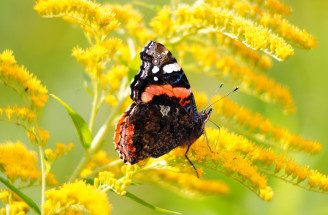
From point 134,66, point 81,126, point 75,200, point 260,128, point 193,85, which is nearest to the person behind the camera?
Result: point 75,200

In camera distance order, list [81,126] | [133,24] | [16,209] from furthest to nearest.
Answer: [133,24]
[81,126]
[16,209]

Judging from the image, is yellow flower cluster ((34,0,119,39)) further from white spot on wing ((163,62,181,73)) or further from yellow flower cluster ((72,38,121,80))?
white spot on wing ((163,62,181,73))

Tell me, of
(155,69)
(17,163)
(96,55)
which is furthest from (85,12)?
(17,163)

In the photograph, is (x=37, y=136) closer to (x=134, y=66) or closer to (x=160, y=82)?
(x=134, y=66)

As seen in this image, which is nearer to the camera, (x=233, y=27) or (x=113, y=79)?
(x=233, y=27)

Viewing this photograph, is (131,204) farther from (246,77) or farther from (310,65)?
(310,65)

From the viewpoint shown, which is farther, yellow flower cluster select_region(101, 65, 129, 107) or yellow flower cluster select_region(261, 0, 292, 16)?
yellow flower cluster select_region(261, 0, 292, 16)

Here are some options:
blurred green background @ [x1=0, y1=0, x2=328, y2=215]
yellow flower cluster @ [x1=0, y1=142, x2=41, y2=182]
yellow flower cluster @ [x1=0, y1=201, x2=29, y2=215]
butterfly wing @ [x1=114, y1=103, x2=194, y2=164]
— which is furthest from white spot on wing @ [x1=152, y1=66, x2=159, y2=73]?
blurred green background @ [x1=0, y1=0, x2=328, y2=215]

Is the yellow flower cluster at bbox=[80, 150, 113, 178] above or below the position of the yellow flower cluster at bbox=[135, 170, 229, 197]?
above

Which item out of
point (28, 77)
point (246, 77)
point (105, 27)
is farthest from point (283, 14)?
point (28, 77)
